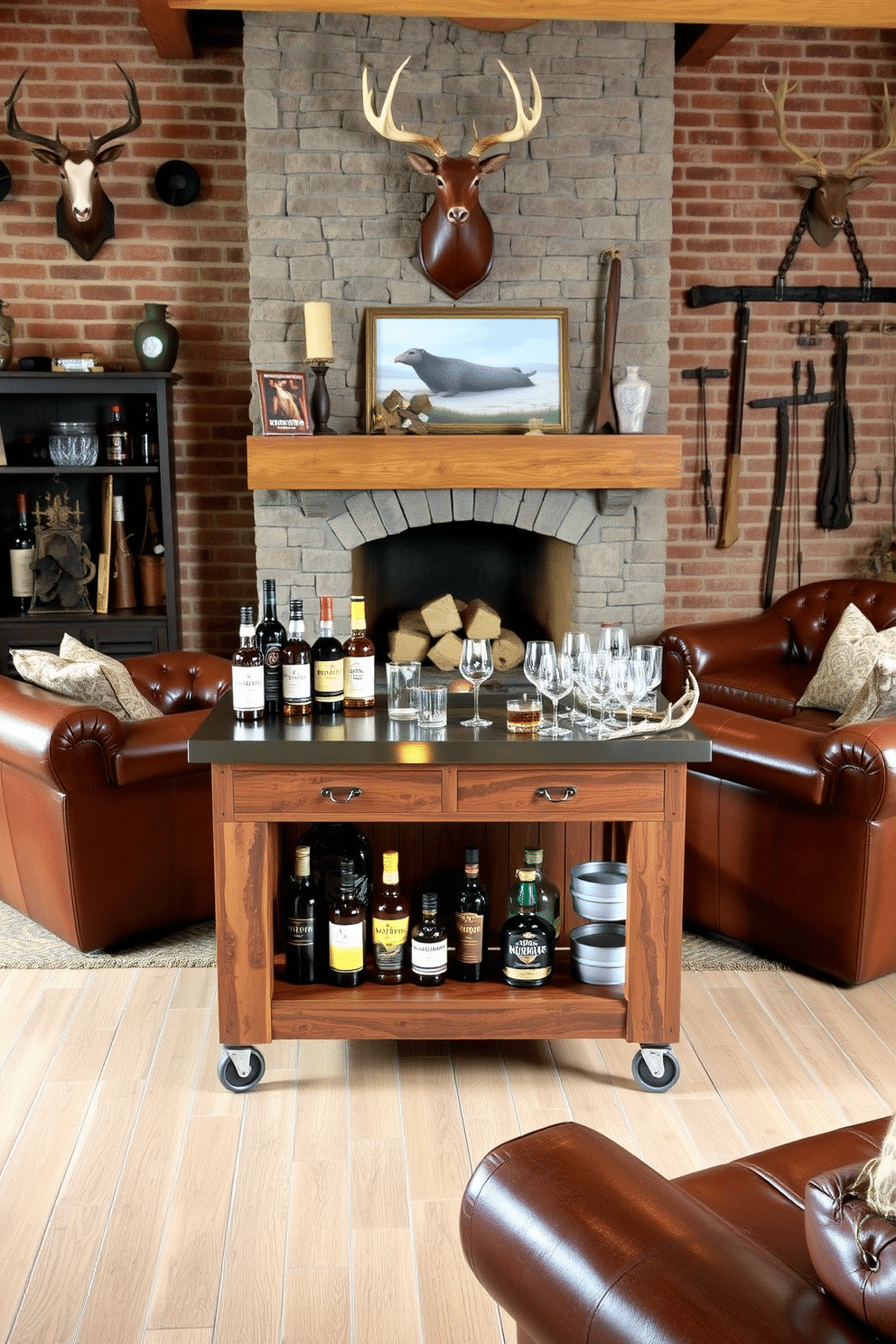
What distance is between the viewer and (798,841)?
10.9ft

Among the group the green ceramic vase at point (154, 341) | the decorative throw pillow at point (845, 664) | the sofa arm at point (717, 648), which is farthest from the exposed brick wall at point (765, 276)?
the green ceramic vase at point (154, 341)

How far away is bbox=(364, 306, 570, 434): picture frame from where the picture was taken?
484cm

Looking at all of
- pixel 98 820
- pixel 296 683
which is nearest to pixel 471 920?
pixel 296 683

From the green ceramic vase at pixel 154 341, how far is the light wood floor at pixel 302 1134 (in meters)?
2.73

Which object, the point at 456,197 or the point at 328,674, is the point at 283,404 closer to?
the point at 456,197

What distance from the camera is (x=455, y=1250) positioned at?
2234 mm

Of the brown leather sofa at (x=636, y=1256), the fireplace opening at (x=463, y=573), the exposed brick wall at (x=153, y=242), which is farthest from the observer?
the fireplace opening at (x=463, y=573)

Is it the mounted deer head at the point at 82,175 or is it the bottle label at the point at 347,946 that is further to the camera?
the mounted deer head at the point at 82,175

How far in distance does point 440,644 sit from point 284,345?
4.67 feet

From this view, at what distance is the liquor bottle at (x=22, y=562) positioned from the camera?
524cm

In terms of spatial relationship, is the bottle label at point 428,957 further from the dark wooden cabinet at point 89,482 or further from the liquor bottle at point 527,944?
the dark wooden cabinet at point 89,482

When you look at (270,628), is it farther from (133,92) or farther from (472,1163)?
(133,92)

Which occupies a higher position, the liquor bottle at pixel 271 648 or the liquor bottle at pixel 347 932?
the liquor bottle at pixel 271 648

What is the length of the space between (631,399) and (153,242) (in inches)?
87.4
